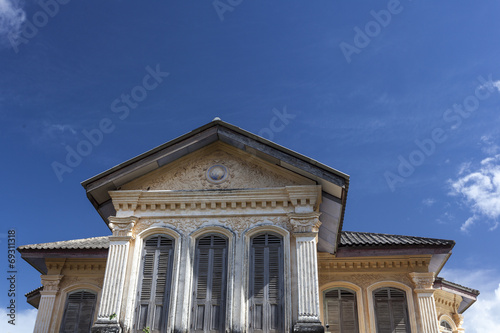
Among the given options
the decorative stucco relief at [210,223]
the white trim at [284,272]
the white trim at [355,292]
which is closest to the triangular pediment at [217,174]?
the decorative stucco relief at [210,223]

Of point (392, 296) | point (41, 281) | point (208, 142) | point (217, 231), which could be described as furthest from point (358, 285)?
point (41, 281)

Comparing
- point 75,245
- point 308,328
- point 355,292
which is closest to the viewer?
point 308,328

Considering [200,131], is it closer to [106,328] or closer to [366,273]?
[106,328]

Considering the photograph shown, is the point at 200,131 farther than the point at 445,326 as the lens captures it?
No

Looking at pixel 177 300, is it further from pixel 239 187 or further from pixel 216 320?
pixel 239 187

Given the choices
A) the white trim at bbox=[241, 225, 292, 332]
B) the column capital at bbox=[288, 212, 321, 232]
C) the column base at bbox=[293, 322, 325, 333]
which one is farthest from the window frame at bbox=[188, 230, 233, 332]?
the column capital at bbox=[288, 212, 321, 232]

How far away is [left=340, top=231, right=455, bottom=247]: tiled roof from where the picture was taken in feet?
45.5

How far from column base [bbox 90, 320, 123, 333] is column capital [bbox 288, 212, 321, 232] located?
4507 mm

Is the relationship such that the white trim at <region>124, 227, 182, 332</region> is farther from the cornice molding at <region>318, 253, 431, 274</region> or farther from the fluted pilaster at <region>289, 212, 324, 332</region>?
the cornice molding at <region>318, 253, 431, 274</region>

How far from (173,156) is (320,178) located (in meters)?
3.89

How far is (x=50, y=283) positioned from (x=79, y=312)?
133cm

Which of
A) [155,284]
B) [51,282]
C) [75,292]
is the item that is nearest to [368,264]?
[155,284]

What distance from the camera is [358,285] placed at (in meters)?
14.3

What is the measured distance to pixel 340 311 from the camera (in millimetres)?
14047
